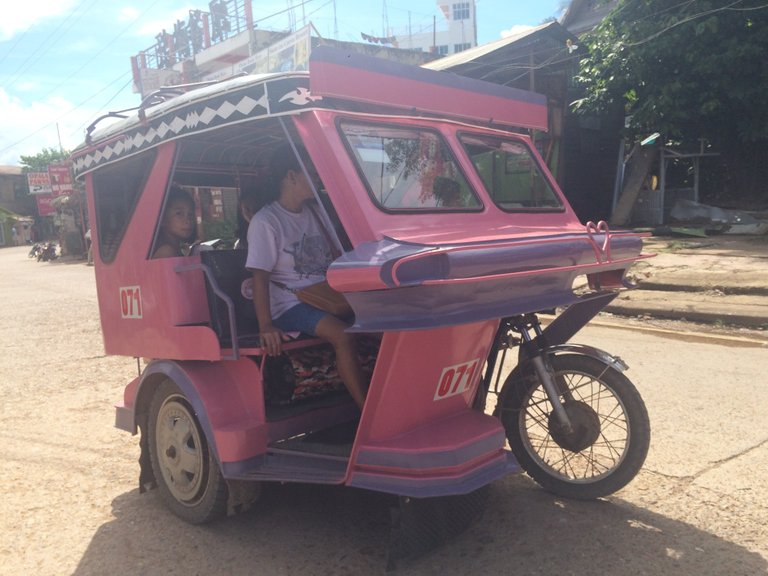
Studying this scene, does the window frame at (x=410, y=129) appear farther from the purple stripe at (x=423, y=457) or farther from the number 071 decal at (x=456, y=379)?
the purple stripe at (x=423, y=457)

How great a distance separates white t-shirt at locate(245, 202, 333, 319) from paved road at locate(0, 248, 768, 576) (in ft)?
3.76

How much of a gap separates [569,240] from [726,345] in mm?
5069

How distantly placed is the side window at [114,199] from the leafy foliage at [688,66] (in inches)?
457

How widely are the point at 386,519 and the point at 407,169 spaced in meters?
1.79

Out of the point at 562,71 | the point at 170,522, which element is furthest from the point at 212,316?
the point at 562,71

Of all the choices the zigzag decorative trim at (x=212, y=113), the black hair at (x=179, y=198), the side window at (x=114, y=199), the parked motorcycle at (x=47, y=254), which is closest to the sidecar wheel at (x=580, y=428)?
the zigzag decorative trim at (x=212, y=113)

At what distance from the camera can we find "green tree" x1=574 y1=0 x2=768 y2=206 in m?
12.2

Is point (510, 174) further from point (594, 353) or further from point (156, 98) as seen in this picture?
point (156, 98)

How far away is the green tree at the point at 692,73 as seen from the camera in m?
12.2

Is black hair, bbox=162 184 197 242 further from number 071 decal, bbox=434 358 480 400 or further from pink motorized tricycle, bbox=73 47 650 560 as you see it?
number 071 decal, bbox=434 358 480 400

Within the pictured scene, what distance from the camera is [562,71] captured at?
55.5 ft

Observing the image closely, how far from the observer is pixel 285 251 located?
336cm

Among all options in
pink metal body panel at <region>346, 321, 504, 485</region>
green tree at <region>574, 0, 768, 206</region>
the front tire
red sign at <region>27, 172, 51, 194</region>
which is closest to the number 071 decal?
pink metal body panel at <region>346, 321, 504, 485</region>

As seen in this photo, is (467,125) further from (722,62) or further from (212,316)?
(722,62)
